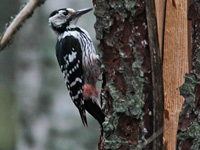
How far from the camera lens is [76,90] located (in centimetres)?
401

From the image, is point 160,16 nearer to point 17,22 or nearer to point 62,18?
point 17,22

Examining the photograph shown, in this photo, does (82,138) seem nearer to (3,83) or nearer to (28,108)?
(28,108)

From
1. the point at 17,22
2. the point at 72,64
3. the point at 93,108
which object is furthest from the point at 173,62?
the point at 72,64

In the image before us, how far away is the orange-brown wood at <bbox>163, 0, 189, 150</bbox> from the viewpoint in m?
2.24

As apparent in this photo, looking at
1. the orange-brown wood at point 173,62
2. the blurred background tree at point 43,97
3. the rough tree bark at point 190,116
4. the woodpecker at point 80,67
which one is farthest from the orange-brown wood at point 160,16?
the blurred background tree at point 43,97

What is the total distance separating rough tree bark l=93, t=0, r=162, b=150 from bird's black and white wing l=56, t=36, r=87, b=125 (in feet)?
5.44

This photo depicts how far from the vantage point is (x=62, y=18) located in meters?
4.43

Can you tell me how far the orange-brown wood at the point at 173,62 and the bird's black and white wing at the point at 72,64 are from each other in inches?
69.9

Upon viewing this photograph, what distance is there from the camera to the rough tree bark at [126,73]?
222cm

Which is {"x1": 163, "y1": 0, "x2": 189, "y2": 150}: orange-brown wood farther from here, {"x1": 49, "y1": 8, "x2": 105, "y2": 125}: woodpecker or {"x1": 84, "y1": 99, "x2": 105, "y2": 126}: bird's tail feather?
{"x1": 49, "y1": 8, "x2": 105, "y2": 125}: woodpecker

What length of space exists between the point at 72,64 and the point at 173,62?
6.21 feet

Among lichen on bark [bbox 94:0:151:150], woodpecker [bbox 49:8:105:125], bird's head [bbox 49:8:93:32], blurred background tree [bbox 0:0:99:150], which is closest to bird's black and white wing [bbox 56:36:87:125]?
woodpecker [bbox 49:8:105:125]

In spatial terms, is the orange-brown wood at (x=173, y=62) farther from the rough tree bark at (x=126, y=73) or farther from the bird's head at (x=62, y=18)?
the bird's head at (x=62, y=18)

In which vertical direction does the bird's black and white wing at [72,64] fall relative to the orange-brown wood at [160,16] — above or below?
below
